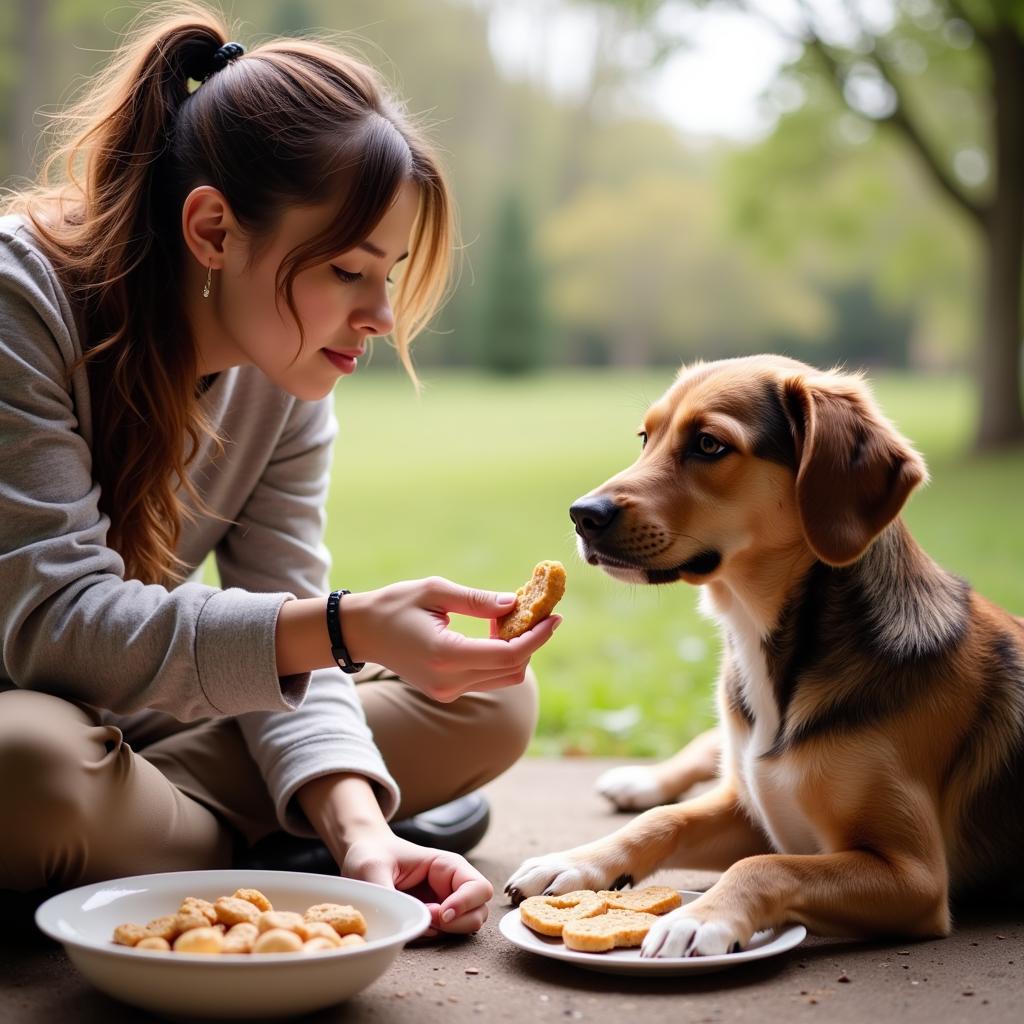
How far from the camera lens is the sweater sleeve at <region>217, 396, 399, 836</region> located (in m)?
2.85

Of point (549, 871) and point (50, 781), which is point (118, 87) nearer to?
point (50, 781)

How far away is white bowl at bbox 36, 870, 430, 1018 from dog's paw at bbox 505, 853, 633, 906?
0.48 metres

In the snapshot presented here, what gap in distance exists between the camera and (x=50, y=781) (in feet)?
7.49

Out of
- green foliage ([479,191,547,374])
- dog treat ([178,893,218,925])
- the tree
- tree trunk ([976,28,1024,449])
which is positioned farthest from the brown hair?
green foliage ([479,191,547,374])

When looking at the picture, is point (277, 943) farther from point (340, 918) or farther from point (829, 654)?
point (829, 654)

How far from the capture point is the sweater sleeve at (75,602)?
2.32m

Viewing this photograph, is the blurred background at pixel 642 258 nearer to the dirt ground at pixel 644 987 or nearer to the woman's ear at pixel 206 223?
the woman's ear at pixel 206 223

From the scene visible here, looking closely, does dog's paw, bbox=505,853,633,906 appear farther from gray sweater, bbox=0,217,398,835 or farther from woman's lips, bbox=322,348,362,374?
woman's lips, bbox=322,348,362,374

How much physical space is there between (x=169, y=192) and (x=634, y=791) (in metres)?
2.02

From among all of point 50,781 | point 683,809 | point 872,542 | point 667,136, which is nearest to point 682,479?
point 872,542

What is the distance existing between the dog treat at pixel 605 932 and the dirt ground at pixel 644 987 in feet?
0.22

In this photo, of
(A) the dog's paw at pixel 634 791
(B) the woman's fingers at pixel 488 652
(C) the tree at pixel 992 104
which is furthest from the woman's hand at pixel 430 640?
(C) the tree at pixel 992 104

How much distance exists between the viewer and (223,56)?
9.03ft

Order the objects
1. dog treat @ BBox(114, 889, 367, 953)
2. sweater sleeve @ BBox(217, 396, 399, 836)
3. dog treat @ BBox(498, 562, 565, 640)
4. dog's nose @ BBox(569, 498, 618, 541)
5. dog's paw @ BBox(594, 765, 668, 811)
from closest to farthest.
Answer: dog treat @ BBox(114, 889, 367, 953) < dog treat @ BBox(498, 562, 565, 640) < dog's nose @ BBox(569, 498, 618, 541) < sweater sleeve @ BBox(217, 396, 399, 836) < dog's paw @ BBox(594, 765, 668, 811)
